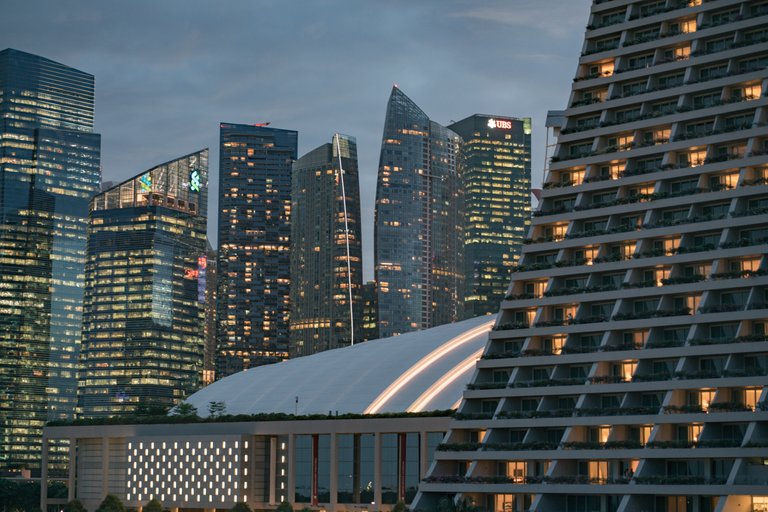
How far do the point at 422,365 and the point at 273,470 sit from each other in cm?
2256

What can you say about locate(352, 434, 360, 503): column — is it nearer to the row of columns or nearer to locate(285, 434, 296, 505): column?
the row of columns

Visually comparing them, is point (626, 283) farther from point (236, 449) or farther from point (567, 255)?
point (236, 449)

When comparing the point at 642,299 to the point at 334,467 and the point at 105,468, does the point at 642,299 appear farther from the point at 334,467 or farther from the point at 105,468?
the point at 105,468

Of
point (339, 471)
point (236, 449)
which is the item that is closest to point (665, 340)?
point (339, 471)

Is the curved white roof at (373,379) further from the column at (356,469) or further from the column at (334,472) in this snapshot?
the column at (334,472)

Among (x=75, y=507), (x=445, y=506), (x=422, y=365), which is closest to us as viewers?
(x=445, y=506)

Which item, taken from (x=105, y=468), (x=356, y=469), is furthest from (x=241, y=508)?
(x=105, y=468)

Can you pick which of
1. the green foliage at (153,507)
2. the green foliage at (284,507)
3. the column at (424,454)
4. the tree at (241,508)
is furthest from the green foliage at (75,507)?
the column at (424,454)

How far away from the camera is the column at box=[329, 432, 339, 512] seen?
156 metres

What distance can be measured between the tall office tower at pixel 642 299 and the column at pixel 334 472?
3075 cm

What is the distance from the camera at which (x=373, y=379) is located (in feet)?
552

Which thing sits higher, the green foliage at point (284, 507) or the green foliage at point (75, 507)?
the green foliage at point (284, 507)

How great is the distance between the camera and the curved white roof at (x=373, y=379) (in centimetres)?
16100

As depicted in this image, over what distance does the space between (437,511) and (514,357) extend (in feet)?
56.7
